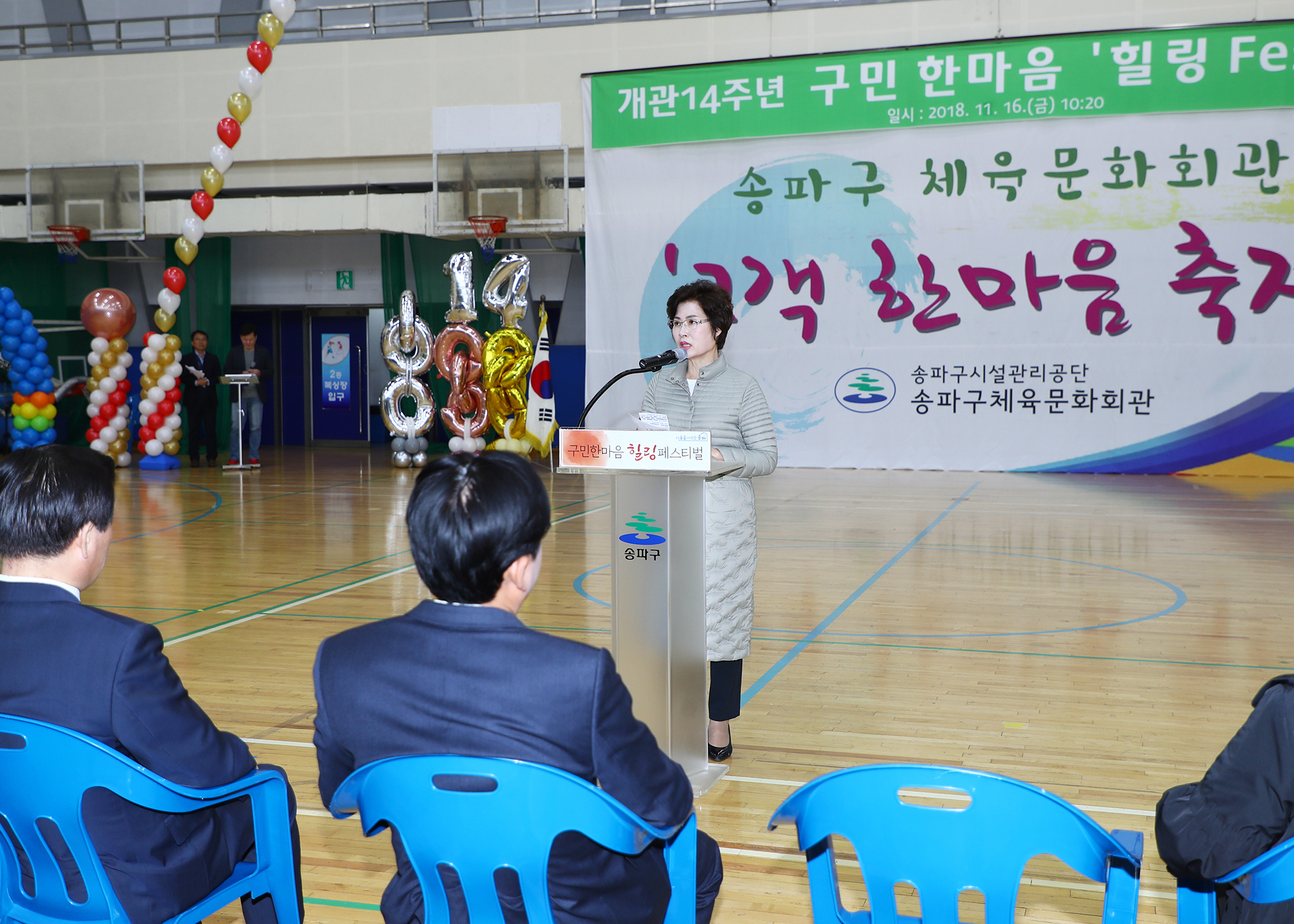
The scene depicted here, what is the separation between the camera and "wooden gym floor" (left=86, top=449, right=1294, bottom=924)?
2.64 m

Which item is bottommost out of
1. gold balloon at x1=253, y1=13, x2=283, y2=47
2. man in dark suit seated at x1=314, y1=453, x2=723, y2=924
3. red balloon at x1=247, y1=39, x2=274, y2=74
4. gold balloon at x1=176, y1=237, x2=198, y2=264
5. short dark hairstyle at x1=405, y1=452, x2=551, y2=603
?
man in dark suit seated at x1=314, y1=453, x2=723, y2=924

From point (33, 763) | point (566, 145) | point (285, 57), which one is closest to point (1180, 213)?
point (566, 145)

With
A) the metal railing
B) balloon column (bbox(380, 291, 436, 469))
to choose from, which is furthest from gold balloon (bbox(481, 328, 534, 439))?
the metal railing

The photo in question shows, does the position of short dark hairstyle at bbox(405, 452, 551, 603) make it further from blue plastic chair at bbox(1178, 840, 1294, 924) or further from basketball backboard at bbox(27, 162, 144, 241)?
basketball backboard at bbox(27, 162, 144, 241)

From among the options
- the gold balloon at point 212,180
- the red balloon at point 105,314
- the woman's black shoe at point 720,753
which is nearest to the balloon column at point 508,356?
the gold balloon at point 212,180

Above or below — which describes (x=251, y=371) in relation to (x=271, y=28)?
below

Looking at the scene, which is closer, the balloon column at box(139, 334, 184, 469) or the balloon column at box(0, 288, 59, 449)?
the balloon column at box(139, 334, 184, 469)

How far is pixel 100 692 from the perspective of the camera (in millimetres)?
1491

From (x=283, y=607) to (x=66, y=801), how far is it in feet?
11.7

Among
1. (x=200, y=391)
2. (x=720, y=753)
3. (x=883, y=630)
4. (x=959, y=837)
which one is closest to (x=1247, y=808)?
(x=959, y=837)

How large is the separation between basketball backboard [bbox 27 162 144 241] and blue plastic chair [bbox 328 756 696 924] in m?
13.4

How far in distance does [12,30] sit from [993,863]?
15712 millimetres

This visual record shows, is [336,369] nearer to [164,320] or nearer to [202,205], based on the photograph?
[164,320]

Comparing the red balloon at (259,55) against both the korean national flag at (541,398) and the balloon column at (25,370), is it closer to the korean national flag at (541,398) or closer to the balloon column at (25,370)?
the korean national flag at (541,398)
